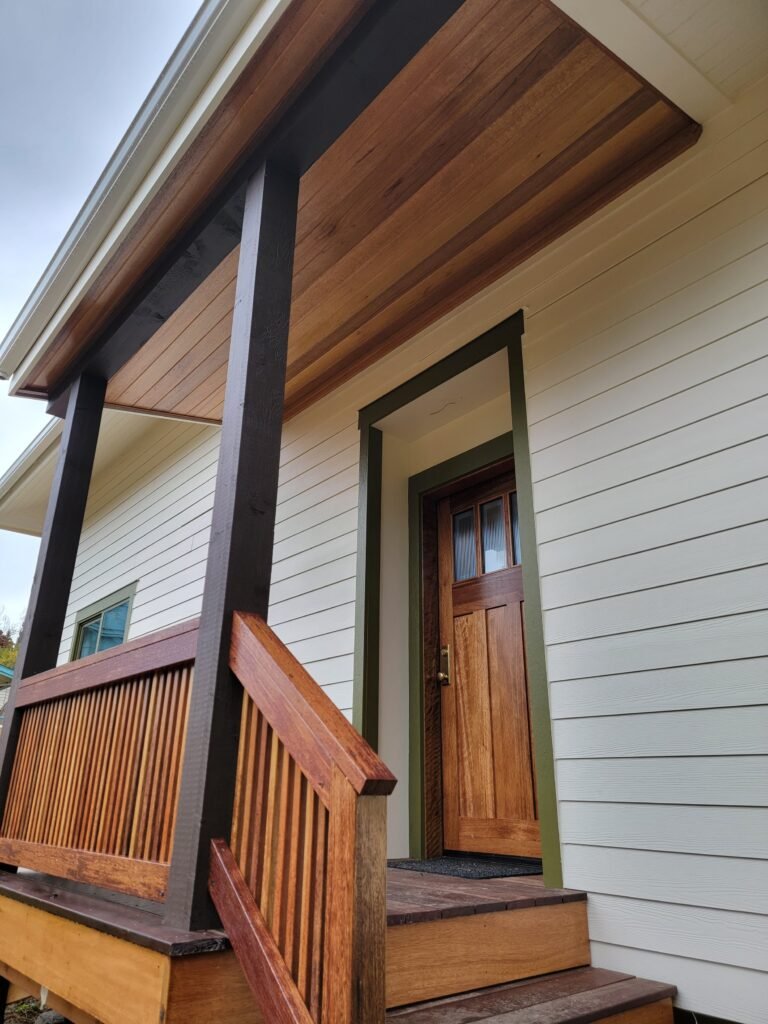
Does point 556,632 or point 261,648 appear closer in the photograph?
point 261,648

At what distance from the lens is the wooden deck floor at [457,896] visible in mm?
1725

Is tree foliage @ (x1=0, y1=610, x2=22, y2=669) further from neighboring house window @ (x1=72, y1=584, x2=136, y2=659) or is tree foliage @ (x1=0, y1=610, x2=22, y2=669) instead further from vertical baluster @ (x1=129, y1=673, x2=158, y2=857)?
vertical baluster @ (x1=129, y1=673, x2=158, y2=857)

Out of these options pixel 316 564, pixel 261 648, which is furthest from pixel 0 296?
pixel 261 648

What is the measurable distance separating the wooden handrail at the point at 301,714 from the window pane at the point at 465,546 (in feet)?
5.94

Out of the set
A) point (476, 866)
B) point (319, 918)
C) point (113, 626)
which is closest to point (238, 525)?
point (319, 918)

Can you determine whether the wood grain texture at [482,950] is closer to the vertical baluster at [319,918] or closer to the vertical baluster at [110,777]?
the vertical baluster at [319,918]

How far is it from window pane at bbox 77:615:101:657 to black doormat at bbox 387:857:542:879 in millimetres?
4232

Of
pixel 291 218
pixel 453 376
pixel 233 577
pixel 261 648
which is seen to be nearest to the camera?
pixel 261 648

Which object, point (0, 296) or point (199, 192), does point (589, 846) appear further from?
point (0, 296)

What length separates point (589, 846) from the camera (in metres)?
2.16

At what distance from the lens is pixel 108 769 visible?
78.5 inches

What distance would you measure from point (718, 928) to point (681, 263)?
6.58ft

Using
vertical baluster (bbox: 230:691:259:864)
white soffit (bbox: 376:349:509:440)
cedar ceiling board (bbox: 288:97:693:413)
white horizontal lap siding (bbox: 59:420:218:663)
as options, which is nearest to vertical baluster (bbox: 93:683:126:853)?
vertical baluster (bbox: 230:691:259:864)

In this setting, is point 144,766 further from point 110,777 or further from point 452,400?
point 452,400
